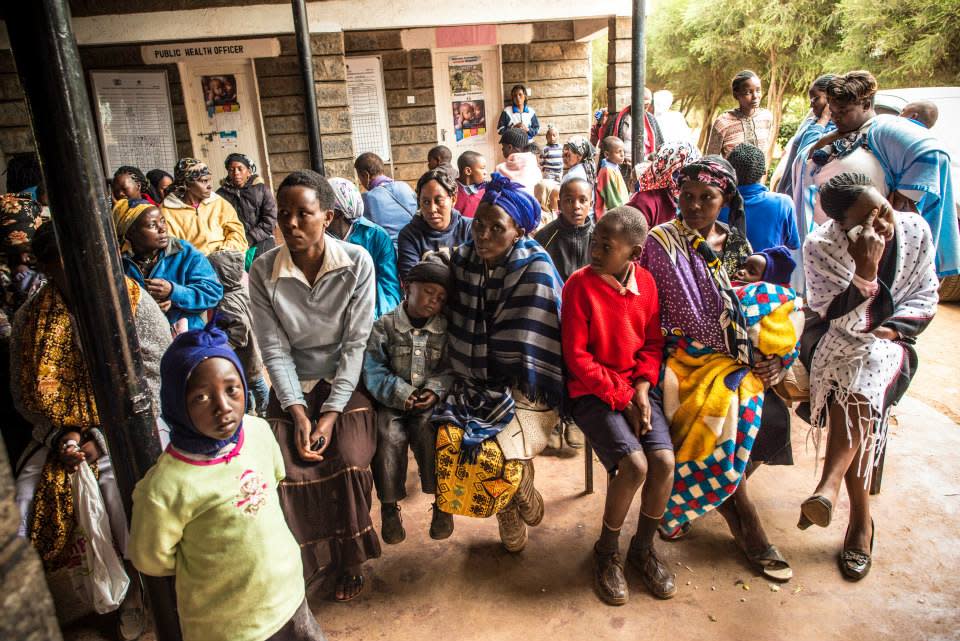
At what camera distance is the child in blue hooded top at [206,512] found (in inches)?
67.7

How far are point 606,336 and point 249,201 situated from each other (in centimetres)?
401

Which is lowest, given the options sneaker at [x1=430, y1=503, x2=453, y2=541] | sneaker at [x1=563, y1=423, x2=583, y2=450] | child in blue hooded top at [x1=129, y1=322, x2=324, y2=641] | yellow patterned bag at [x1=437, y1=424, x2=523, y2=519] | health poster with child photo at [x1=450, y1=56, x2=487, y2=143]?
sneaker at [x1=563, y1=423, x2=583, y2=450]

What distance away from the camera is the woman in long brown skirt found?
8.27ft

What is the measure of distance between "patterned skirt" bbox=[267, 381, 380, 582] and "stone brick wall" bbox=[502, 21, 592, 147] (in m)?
9.02

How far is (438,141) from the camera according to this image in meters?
10.9

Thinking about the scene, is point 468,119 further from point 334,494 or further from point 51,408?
point 51,408

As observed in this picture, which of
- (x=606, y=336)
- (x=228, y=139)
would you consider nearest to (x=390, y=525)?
(x=606, y=336)

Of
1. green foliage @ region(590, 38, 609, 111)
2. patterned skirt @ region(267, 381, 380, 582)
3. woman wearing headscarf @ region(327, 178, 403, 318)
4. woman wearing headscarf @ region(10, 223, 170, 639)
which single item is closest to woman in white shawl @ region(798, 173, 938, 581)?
patterned skirt @ region(267, 381, 380, 582)

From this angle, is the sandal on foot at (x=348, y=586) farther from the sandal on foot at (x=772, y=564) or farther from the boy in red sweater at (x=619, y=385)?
the sandal on foot at (x=772, y=564)

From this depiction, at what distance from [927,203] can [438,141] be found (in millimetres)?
8615

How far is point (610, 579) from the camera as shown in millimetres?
2617

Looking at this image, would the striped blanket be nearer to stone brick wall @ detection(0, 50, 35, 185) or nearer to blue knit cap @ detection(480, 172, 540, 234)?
blue knit cap @ detection(480, 172, 540, 234)

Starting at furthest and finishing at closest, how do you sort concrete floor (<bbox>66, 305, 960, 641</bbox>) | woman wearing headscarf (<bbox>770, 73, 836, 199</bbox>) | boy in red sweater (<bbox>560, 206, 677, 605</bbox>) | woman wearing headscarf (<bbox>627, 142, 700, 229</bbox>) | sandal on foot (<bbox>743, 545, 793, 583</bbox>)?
woman wearing headscarf (<bbox>770, 73, 836, 199</bbox>) → woman wearing headscarf (<bbox>627, 142, 700, 229</bbox>) → sandal on foot (<bbox>743, 545, 793, 583</bbox>) → boy in red sweater (<bbox>560, 206, 677, 605</bbox>) → concrete floor (<bbox>66, 305, 960, 641</bbox>)

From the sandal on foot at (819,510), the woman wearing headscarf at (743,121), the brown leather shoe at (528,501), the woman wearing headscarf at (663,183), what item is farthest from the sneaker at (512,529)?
the woman wearing headscarf at (743,121)
